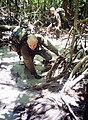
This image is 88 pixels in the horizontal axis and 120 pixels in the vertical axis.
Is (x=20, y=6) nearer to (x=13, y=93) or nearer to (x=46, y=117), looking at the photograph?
(x=13, y=93)

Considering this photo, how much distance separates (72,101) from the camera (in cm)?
481

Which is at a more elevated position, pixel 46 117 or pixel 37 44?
pixel 37 44

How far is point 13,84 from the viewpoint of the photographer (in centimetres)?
616

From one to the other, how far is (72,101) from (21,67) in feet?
8.22

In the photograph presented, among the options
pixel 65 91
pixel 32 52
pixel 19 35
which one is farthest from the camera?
pixel 32 52

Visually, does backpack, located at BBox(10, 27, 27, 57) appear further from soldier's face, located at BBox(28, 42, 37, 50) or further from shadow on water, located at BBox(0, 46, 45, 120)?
shadow on water, located at BBox(0, 46, 45, 120)

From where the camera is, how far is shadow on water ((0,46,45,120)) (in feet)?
17.1

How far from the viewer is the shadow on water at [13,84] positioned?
205 inches

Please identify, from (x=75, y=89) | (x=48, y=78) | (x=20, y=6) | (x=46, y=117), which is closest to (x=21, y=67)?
(x=48, y=78)

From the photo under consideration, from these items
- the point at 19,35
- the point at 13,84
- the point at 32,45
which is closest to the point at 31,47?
the point at 32,45

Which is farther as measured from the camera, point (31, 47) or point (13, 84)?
point (13, 84)

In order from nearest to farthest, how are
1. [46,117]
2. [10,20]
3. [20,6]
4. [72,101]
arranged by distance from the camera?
[46,117], [72,101], [10,20], [20,6]

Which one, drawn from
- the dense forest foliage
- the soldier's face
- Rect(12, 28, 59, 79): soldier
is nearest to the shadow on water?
the dense forest foliage

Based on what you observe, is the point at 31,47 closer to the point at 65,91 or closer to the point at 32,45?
the point at 32,45
